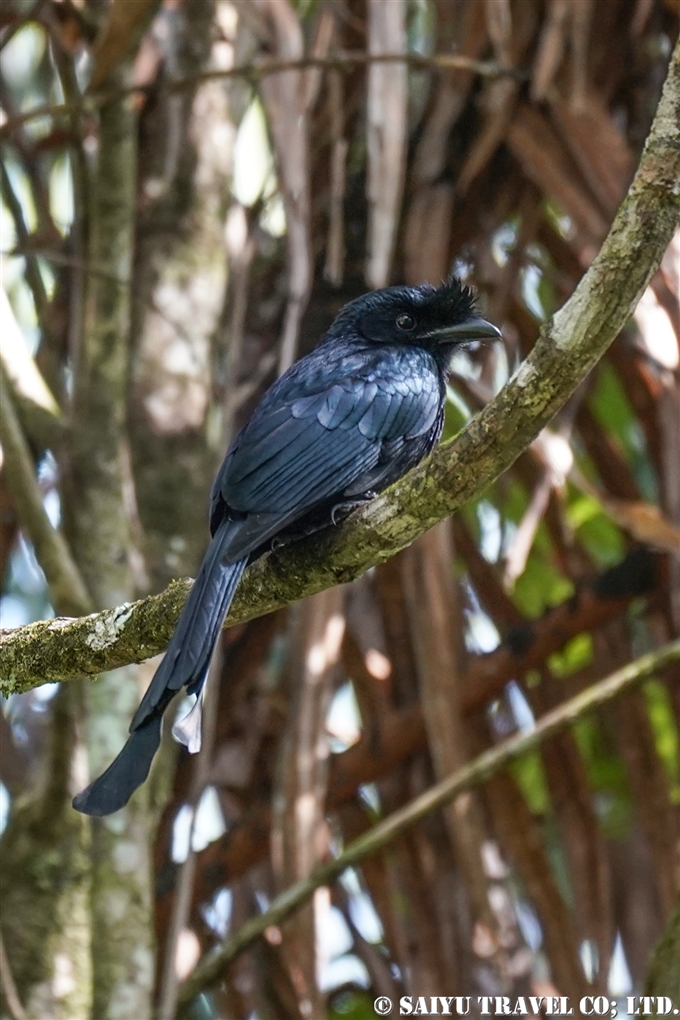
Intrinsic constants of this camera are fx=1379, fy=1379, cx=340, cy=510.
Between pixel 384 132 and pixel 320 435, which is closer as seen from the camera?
pixel 320 435

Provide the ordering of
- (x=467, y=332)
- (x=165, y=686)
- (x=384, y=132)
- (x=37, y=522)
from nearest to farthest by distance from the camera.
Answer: (x=165, y=686) < (x=37, y=522) < (x=384, y=132) < (x=467, y=332)

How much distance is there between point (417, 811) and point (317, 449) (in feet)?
3.05

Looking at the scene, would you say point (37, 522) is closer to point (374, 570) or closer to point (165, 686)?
point (165, 686)

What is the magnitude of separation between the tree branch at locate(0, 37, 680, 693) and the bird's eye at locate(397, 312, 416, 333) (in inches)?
46.6

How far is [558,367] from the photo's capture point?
2246mm

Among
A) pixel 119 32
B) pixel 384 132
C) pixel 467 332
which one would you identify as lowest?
pixel 467 332

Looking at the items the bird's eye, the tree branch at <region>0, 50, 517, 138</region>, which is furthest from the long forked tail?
the tree branch at <region>0, 50, 517, 138</region>

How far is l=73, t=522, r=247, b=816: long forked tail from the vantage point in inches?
97.4

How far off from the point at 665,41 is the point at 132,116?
1.72 meters

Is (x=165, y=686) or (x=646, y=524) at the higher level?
(x=646, y=524)

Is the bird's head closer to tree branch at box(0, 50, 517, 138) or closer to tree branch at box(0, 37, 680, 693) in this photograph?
tree branch at box(0, 50, 517, 138)

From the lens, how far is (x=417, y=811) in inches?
134

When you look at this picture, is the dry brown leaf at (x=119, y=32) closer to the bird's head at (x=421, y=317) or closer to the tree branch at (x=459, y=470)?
the bird's head at (x=421, y=317)

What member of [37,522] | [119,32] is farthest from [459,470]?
[119,32]
